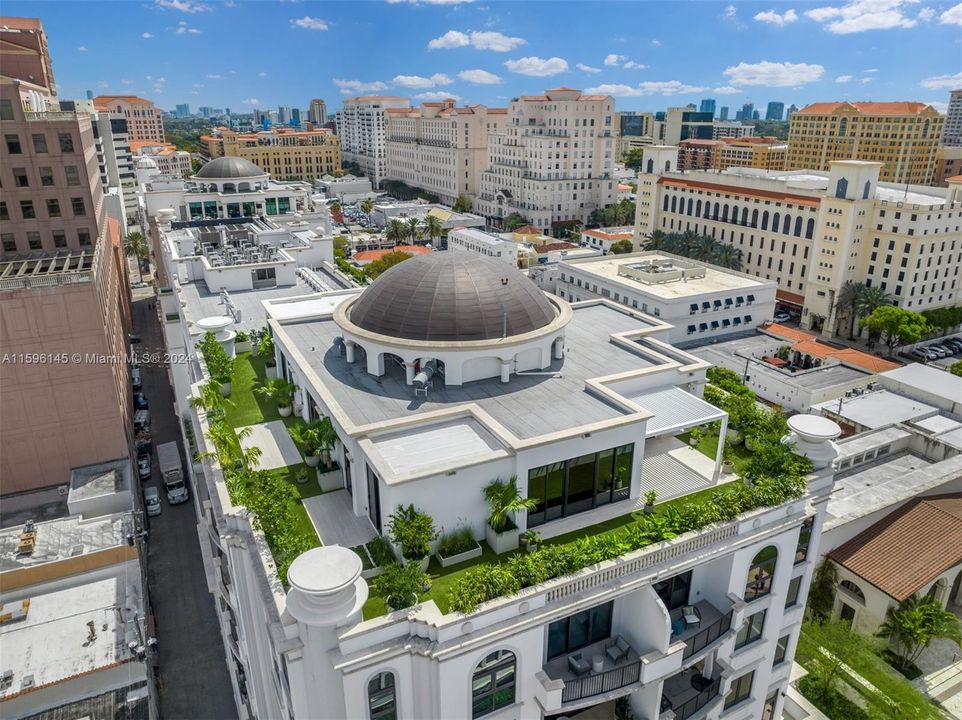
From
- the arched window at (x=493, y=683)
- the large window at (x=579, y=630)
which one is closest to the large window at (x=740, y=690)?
the large window at (x=579, y=630)

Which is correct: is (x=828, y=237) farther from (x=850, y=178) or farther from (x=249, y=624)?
(x=249, y=624)

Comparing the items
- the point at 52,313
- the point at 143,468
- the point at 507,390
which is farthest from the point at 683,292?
the point at 52,313

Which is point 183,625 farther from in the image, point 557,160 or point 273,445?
point 557,160

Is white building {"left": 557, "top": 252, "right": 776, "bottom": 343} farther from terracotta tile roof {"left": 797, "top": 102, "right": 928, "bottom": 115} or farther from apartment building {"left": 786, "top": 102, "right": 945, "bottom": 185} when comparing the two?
terracotta tile roof {"left": 797, "top": 102, "right": 928, "bottom": 115}

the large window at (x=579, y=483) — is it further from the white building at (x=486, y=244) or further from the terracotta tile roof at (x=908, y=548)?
the white building at (x=486, y=244)

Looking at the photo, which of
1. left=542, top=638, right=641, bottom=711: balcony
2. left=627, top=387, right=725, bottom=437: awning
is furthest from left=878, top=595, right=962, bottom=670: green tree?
left=542, top=638, right=641, bottom=711: balcony

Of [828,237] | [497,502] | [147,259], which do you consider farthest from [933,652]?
[147,259]
